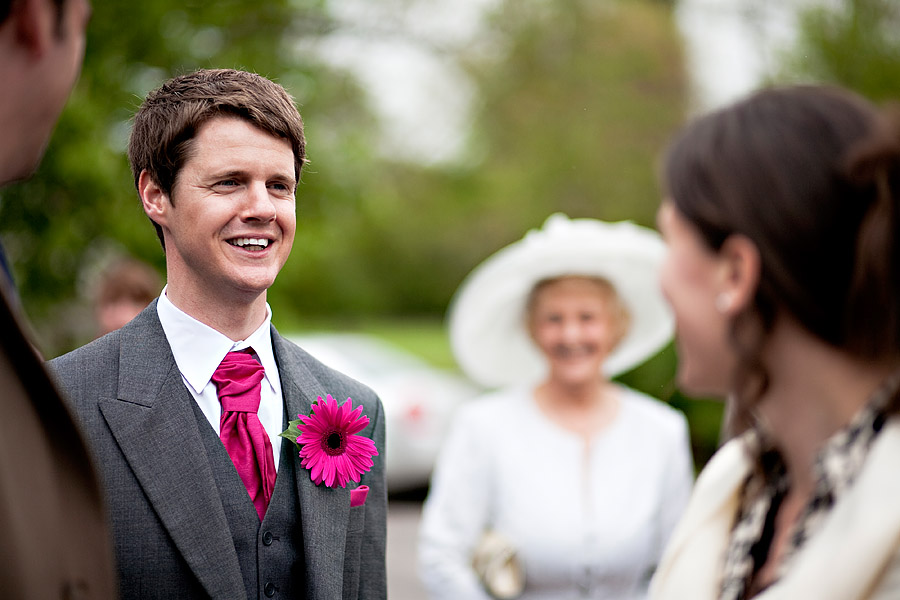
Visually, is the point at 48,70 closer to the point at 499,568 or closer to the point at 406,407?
the point at 499,568

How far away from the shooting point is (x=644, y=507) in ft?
12.2

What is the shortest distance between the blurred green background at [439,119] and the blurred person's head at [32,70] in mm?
1702

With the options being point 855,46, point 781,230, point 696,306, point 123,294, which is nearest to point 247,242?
point 696,306

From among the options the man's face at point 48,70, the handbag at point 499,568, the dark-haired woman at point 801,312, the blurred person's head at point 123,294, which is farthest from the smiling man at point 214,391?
the blurred person's head at point 123,294

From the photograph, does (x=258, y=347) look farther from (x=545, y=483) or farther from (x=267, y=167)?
(x=545, y=483)

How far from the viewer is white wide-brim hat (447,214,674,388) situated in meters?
3.94

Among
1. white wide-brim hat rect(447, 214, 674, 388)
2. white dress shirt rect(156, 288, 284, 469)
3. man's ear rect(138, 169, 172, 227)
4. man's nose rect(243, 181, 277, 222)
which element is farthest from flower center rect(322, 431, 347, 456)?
white wide-brim hat rect(447, 214, 674, 388)

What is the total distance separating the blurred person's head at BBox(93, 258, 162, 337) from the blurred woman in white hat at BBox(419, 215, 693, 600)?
1.78m

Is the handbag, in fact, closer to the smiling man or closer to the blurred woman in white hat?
the blurred woman in white hat

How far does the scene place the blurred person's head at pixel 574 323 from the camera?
3986 millimetres

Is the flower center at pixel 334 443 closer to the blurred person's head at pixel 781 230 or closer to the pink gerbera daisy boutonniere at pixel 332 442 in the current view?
the pink gerbera daisy boutonniere at pixel 332 442

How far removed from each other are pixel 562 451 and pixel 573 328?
0.52m

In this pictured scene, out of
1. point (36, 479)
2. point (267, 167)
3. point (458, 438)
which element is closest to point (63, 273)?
point (458, 438)

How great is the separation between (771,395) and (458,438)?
2318 millimetres
